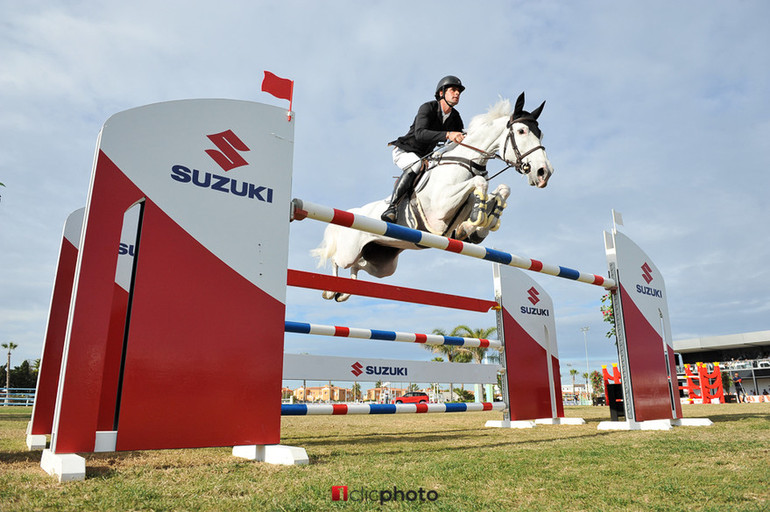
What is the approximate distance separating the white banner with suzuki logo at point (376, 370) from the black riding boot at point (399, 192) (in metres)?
1.23

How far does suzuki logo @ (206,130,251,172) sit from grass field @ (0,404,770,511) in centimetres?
148

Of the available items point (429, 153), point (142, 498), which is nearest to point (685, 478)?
point (142, 498)

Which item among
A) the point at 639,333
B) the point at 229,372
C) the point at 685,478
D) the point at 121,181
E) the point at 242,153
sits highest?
the point at 242,153

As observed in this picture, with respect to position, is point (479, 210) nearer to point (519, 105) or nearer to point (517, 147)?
point (517, 147)

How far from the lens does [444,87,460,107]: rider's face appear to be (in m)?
4.41

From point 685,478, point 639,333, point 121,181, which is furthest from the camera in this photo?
point 639,333

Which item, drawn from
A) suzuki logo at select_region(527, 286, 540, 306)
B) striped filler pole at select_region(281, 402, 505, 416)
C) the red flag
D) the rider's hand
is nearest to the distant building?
suzuki logo at select_region(527, 286, 540, 306)

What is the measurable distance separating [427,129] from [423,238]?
144 centimetres

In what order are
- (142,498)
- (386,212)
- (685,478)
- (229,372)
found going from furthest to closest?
(386,212) < (229,372) < (685,478) < (142,498)

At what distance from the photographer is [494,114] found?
4.31 meters

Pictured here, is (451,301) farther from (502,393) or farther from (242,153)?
(242,153)

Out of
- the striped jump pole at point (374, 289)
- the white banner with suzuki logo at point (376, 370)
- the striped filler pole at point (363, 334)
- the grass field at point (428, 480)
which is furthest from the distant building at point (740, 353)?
the grass field at point (428, 480)

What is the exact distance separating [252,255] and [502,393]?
3542 millimetres

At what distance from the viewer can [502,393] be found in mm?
5172
